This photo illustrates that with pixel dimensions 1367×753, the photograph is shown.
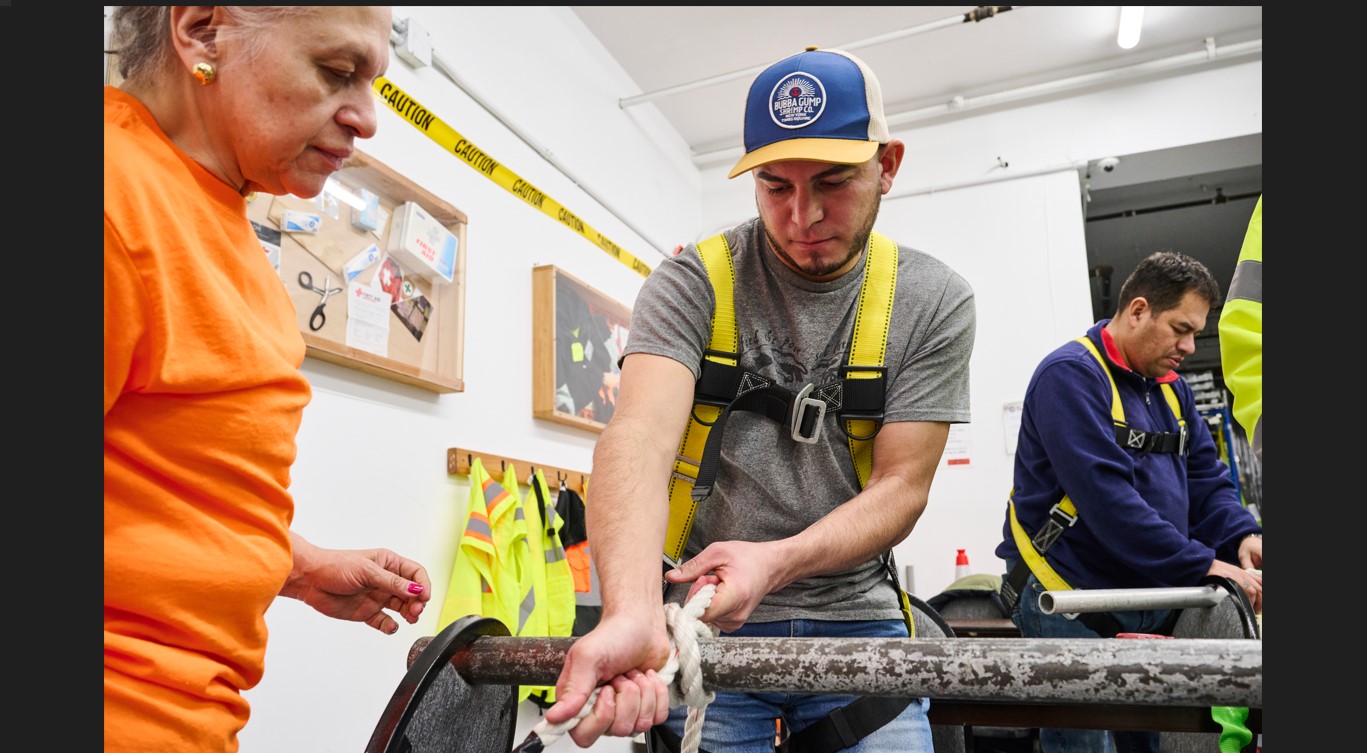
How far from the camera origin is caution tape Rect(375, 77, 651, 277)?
3213 millimetres

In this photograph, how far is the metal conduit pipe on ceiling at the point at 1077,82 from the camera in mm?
5047

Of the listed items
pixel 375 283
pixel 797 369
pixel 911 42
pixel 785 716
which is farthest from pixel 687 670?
pixel 911 42

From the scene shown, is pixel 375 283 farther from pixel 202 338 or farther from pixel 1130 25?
pixel 1130 25

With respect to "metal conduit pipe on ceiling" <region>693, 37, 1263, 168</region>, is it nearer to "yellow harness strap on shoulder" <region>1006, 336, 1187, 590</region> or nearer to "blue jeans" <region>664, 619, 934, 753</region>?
"yellow harness strap on shoulder" <region>1006, 336, 1187, 590</region>

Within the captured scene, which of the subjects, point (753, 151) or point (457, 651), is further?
point (753, 151)

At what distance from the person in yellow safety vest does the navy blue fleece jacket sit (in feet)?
1.08

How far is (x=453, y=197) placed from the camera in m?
3.50

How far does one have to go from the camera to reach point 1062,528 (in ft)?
8.77

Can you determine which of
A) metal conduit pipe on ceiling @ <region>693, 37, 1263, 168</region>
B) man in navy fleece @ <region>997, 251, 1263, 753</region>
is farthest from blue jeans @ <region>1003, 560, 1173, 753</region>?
metal conduit pipe on ceiling @ <region>693, 37, 1263, 168</region>

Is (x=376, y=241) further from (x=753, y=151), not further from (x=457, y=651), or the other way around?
(x=457, y=651)

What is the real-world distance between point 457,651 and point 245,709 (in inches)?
9.0

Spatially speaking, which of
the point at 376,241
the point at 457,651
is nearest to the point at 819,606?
the point at 457,651

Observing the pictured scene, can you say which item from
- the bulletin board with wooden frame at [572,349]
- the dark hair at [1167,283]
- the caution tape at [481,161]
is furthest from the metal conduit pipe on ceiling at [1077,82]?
the dark hair at [1167,283]

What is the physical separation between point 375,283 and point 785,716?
2056mm
